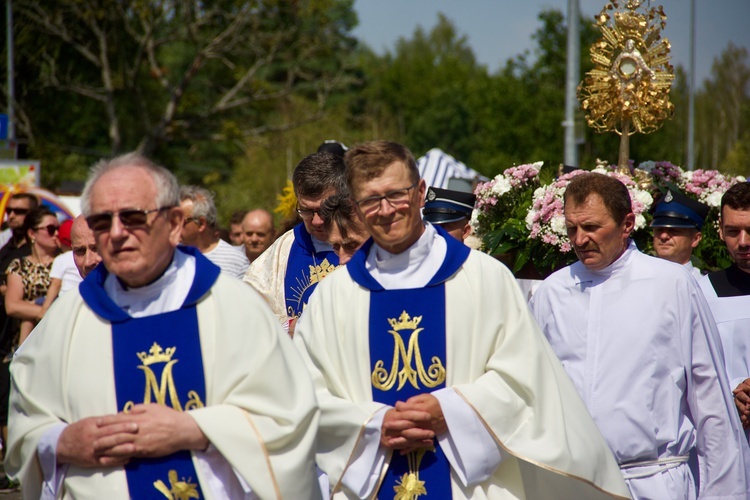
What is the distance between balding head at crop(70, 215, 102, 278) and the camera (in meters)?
4.68

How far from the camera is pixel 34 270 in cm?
836

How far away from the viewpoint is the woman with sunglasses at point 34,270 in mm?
8250

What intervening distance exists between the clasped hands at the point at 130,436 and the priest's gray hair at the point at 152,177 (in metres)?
0.70

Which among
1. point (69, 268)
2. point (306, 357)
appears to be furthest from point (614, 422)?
point (69, 268)

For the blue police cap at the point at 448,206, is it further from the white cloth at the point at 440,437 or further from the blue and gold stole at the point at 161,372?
the blue and gold stole at the point at 161,372

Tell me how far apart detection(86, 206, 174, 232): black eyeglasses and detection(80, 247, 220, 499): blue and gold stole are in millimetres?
273

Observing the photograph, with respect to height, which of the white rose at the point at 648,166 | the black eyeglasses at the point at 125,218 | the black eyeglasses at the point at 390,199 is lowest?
the black eyeglasses at the point at 125,218

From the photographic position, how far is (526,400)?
143 inches

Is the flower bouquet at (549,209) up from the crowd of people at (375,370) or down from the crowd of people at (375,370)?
up

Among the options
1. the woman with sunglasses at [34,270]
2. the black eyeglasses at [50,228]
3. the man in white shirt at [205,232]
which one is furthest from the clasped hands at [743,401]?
the black eyeglasses at [50,228]

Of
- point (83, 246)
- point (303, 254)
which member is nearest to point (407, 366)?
point (303, 254)

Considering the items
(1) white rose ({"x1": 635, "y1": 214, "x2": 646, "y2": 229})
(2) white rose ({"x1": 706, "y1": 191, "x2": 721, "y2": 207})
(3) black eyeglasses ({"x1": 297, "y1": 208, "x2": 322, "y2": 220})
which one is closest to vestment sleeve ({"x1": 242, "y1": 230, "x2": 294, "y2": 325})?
(3) black eyeglasses ({"x1": 297, "y1": 208, "x2": 322, "y2": 220})

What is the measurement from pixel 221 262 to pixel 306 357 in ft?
12.6

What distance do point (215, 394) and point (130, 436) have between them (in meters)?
0.31
